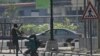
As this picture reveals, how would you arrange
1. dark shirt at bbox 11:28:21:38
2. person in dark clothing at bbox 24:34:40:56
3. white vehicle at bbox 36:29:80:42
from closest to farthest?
person in dark clothing at bbox 24:34:40:56 → dark shirt at bbox 11:28:21:38 → white vehicle at bbox 36:29:80:42

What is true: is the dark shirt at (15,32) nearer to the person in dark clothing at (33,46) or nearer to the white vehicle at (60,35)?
the person in dark clothing at (33,46)

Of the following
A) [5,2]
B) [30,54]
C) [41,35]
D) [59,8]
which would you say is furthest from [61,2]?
[30,54]

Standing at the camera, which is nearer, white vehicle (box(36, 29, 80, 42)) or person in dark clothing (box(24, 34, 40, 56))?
person in dark clothing (box(24, 34, 40, 56))

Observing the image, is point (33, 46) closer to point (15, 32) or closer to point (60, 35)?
point (15, 32)

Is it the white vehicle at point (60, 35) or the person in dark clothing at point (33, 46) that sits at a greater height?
the person in dark clothing at point (33, 46)

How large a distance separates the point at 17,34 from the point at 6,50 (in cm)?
429

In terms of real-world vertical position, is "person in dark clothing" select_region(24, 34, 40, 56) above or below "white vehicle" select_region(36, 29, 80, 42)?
above

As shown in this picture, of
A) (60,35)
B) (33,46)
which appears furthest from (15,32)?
(60,35)

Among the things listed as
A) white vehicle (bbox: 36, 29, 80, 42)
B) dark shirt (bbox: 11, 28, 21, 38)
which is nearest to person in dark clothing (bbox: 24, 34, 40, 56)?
dark shirt (bbox: 11, 28, 21, 38)

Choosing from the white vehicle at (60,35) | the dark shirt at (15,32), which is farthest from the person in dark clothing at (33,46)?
the white vehicle at (60,35)

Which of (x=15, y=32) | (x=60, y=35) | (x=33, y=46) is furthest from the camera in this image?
(x=60, y=35)

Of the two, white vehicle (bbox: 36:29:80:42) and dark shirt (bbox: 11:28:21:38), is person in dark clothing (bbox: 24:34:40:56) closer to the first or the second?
dark shirt (bbox: 11:28:21:38)

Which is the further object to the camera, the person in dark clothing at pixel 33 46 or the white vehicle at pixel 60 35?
the white vehicle at pixel 60 35

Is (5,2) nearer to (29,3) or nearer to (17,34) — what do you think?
(29,3)
